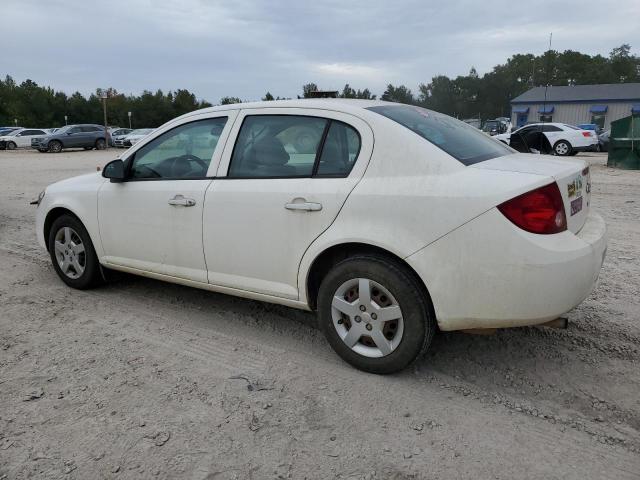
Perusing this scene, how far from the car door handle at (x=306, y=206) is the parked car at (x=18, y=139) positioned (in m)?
37.4

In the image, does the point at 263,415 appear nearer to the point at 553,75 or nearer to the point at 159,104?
the point at 159,104

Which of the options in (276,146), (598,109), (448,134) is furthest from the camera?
(598,109)

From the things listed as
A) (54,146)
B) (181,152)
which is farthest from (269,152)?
(54,146)

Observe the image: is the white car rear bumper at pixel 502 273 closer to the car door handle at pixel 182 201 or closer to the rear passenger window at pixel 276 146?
the rear passenger window at pixel 276 146

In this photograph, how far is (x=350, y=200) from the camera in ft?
10.3

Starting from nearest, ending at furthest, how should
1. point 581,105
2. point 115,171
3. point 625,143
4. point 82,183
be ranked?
point 115,171 → point 82,183 → point 625,143 → point 581,105

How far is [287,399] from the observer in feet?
9.93

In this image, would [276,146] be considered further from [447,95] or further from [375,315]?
[447,95]

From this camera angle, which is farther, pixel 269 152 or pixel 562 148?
pixel 562 148

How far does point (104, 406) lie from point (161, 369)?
0.48 m

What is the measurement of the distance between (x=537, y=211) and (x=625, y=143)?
16.9 meters

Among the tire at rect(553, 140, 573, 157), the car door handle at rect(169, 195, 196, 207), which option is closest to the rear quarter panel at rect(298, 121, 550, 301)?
the car door handle at rect(169, 195, 196, 207)

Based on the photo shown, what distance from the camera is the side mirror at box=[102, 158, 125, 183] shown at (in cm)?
430

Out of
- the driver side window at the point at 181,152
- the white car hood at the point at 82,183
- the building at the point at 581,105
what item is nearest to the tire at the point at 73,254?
the white car hood at the point at 82,183
